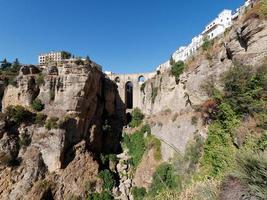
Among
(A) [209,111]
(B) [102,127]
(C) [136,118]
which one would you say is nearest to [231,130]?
(A) [209,111]

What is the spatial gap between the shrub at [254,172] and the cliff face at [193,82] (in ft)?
31.7

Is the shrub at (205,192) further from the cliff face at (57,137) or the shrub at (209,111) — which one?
the cliff face at (57,137)

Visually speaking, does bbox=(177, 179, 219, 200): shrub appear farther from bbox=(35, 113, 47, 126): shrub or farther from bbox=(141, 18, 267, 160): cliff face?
bbox=(35, 113, 47, 126): shrub

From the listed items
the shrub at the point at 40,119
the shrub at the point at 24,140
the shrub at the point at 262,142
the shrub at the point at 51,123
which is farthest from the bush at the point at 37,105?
the shrub at the point at 262,142

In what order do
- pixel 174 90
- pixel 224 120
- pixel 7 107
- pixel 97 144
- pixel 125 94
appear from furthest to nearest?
pixel 125 94, pixel 97 144, pixel 174 90, pixel 7 107, pixel 224 120

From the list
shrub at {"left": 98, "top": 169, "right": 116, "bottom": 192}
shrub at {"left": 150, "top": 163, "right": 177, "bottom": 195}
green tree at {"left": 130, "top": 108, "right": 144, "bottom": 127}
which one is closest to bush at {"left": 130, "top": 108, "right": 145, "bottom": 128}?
green tree at {"left": 130, "top": 108, "right": 144, "bottom": 127}

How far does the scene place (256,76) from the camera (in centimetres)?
1220

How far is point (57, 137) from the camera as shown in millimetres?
24328

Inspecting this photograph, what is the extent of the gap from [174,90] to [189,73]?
3532 millimetres

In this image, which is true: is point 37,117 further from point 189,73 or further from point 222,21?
point 222,21

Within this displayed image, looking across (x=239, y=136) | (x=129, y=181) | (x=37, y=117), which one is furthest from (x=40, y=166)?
(x=239, y=136)

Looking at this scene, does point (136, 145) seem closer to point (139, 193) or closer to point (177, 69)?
point (139, 193)

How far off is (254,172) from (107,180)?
21439 millimetres

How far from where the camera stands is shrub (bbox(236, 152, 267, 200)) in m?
4.92
